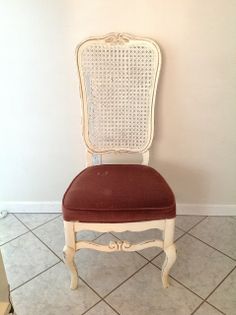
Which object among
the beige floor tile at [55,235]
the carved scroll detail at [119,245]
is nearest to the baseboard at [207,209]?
the beige floor tile at [55,235]

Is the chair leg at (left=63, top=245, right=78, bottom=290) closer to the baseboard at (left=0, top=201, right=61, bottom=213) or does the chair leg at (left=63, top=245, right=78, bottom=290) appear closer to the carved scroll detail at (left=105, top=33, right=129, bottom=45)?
the baseboard at (left=0, top=201, right=61, bottom=213)

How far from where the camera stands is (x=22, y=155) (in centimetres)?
177

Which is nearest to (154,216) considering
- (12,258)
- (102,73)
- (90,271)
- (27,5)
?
(90,271)

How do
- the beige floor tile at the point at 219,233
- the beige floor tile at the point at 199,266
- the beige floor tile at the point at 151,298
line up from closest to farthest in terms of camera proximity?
the beige floor tile at the point at 151,298, the beige floor tile at the point at 199,266, the beige floor tile at the point at 219,233

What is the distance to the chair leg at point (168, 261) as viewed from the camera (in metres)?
1.30

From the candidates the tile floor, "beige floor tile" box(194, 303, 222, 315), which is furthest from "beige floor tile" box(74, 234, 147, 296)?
"beige floor tile" box(194, 303, 222, 315)

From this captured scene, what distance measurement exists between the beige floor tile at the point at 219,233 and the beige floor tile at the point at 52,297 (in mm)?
722

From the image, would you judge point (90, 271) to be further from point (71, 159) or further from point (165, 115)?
point (165, 115)

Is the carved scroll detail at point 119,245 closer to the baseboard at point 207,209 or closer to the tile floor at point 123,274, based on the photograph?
the tile floor at point 123,274

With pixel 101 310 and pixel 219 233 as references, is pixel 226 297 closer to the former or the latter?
pixel 219 233

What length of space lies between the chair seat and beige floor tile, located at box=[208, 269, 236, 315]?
0.48m

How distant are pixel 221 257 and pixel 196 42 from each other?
1.11 meters

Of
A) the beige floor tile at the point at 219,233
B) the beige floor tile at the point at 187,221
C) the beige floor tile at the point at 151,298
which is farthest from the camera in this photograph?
the beige floor tile at the point at 187,221

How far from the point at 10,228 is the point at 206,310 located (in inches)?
46.2
